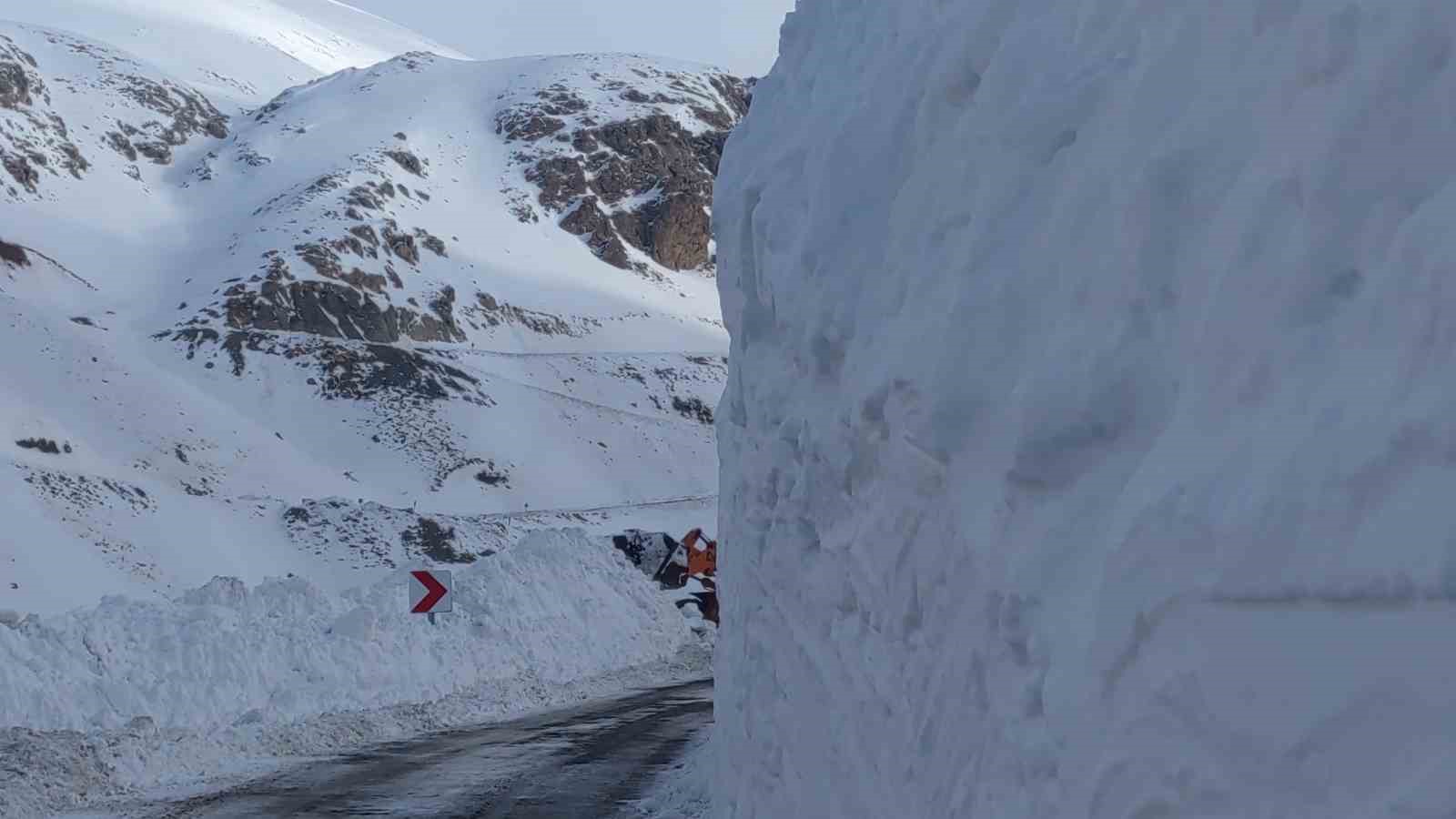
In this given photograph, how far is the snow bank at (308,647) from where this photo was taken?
14773mm

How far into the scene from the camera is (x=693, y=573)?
30.4 meters

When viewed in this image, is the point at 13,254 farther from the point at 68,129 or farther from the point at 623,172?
the point at 623,172

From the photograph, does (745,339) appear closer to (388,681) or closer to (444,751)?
(444,751)

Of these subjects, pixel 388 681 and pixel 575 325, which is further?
pixel 575 325

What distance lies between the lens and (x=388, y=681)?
18.0m

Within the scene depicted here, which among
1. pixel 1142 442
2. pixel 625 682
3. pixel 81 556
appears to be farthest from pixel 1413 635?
pixel 81 556

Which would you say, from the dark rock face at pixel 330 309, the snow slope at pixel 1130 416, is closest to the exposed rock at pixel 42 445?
the snow slope at pixel 1130 416

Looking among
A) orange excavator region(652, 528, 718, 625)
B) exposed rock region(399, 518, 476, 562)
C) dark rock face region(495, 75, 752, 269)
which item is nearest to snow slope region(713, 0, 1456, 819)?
orange excavator region(652, 528, 718, 625)

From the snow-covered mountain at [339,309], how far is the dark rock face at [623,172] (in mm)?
252

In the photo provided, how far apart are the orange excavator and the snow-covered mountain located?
8655 millimetres

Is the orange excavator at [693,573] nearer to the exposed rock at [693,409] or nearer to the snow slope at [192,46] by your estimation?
the exposed rock at [693,409]

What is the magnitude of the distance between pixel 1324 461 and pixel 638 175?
124198mm

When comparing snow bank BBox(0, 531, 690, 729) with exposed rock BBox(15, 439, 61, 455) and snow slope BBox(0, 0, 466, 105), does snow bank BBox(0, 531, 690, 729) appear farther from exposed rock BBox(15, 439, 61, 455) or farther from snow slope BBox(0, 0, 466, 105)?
snow slope BBox(0, 0, 466, 105)

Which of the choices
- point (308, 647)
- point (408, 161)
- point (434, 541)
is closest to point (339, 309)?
point (408, 161)
